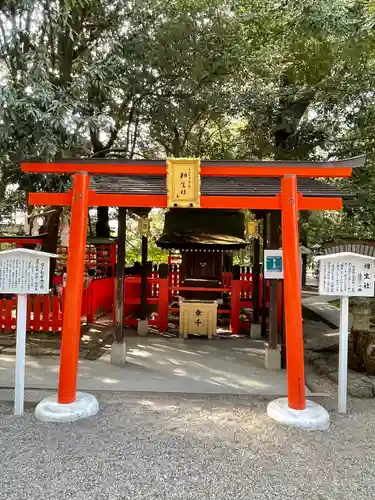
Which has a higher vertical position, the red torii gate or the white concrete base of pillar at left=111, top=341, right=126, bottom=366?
the red torii gate

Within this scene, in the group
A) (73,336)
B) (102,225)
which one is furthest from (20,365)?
(102,225)

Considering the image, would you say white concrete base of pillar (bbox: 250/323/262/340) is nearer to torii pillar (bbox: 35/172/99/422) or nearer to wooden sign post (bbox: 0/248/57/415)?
torii pillar (bbox: 35/172/99/422)

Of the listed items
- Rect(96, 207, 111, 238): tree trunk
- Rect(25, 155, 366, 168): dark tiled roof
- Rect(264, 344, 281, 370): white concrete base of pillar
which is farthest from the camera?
Rect(96, 207, 111, 238): tree trunk

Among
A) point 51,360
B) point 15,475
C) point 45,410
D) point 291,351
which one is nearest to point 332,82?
point 291,351

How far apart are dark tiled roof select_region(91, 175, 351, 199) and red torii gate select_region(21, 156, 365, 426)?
0.95m

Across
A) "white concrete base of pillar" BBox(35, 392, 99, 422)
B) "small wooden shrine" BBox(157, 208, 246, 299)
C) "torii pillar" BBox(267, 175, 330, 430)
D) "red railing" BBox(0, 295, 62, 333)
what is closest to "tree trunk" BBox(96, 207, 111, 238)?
"small wooden shrine" BBox(157, 208, 246, 299)

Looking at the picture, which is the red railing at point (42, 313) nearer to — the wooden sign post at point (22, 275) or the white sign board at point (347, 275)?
the wooden sign post at point (22, 275)

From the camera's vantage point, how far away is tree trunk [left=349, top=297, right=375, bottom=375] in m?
5.53

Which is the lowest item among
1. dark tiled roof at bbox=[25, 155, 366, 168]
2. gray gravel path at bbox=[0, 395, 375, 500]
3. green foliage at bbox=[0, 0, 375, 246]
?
gray gravel path at bbox=[0, 395, 375, 500]

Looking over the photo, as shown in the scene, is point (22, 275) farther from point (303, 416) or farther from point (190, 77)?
point (190, 77)

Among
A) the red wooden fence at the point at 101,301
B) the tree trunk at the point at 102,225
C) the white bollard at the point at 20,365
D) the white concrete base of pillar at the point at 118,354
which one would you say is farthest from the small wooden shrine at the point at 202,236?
the white bollard at the point at 20,365

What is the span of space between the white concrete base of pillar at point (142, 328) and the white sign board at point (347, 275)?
484 centimetres

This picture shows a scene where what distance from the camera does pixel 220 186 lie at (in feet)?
20.5

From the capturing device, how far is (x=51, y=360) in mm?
6387
